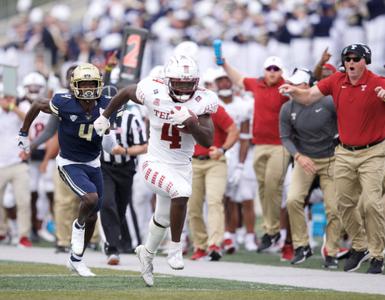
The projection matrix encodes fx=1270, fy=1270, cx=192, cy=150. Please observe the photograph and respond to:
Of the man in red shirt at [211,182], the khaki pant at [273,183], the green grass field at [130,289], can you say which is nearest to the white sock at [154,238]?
the green grass field at [130,289]

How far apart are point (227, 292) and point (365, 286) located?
57.5 inches

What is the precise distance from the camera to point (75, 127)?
12.1m

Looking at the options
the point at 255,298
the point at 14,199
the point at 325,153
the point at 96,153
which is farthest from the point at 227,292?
the point at 14,199

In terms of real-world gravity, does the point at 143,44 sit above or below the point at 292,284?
above

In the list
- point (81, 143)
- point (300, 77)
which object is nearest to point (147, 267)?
point (81, 143)

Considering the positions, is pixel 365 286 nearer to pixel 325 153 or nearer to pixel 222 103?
pixel 325 153

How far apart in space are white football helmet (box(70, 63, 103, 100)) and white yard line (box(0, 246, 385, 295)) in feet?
6.53

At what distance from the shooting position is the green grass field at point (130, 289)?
10.2 meters

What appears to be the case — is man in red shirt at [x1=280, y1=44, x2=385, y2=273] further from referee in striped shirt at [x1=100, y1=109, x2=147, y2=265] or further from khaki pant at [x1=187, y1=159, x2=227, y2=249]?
referee in striped shirt at [x1=100, y1=109, x2=147, y2=265]

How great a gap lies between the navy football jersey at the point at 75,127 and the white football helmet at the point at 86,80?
13 centimetres

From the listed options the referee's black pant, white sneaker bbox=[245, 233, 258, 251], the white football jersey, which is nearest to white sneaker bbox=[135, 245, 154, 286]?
the white football jersey

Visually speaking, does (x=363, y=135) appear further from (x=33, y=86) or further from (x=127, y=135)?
(x=33, y=86)

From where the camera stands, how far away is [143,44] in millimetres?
16109

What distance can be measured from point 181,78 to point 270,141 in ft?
14.1
